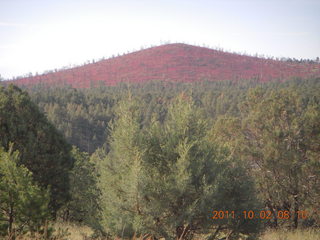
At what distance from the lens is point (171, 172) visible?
23.4 feet

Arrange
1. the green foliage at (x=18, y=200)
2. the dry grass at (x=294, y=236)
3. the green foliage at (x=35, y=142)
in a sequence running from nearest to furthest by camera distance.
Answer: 1. the green foliage at (x=18, y=200)
2. the dry grass at (x=294, y=236)
3. the green foliage at (x=35, y=142)

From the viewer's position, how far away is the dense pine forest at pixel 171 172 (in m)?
6.42

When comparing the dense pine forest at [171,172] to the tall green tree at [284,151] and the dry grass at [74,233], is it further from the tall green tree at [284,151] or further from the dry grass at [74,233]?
the dry grass at [74,233]

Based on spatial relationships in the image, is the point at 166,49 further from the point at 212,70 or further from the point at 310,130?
the point at 310,130

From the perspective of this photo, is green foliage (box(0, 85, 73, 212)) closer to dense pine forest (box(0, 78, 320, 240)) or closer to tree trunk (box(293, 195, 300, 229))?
dense pine forest (box(0, 78, 320, 240))

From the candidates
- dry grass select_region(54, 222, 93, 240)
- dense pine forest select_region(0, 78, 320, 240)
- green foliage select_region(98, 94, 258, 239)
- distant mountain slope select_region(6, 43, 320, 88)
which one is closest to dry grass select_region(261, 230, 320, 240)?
dense pine forest select_region(0, 78, 320, 240)

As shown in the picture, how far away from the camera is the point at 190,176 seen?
22.1 ft

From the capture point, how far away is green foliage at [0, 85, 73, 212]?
33.6ft

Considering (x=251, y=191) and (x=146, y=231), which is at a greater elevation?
(x=251, y=191)

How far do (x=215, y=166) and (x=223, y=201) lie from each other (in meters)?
0.94

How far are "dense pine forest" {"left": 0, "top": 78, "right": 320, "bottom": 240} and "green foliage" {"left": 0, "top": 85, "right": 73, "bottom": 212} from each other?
4cm

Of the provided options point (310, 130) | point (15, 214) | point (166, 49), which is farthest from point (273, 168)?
point (166, 49)

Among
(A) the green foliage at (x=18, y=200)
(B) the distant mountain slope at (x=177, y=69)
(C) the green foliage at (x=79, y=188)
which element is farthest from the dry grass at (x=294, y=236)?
(B) the distant mountain slope at (x=177, y=69)

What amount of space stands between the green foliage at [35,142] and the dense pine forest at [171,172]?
0.04 meters
